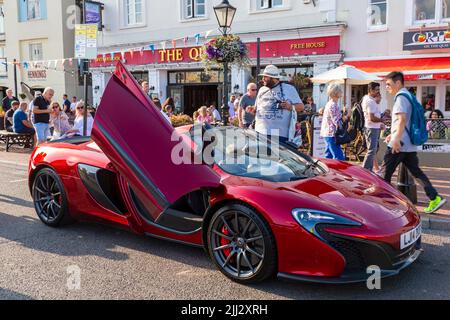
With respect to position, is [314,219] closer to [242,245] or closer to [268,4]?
[242,245]

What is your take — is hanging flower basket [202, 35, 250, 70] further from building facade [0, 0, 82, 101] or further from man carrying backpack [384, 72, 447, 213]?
building facade [0, 0, 82, 101]

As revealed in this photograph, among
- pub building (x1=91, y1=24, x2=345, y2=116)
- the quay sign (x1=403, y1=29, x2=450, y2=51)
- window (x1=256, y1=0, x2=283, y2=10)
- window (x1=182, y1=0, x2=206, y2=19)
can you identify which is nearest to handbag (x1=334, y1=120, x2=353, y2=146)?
pub building (x1=91, y1=24, x2=345, y2=116)

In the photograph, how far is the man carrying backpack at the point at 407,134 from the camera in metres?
5.39

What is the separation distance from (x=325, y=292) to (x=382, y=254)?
1.81ft

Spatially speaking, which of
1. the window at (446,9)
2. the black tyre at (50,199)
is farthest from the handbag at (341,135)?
the window at (446,9)

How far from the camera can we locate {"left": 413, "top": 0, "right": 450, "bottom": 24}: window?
48.2 ft

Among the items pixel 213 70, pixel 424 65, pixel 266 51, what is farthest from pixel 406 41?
pixel 213 70

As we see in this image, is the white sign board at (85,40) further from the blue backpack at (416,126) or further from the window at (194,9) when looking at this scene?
Answer: the window at (194,9)

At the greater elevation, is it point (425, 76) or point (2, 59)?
point (2, 59)

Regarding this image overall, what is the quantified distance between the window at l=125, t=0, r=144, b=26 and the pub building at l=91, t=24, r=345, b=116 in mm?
1553

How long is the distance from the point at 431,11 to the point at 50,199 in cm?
1438

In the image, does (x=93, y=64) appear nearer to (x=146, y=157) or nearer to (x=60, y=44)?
(x=60, y=44)

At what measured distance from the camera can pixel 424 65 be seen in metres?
14.7
